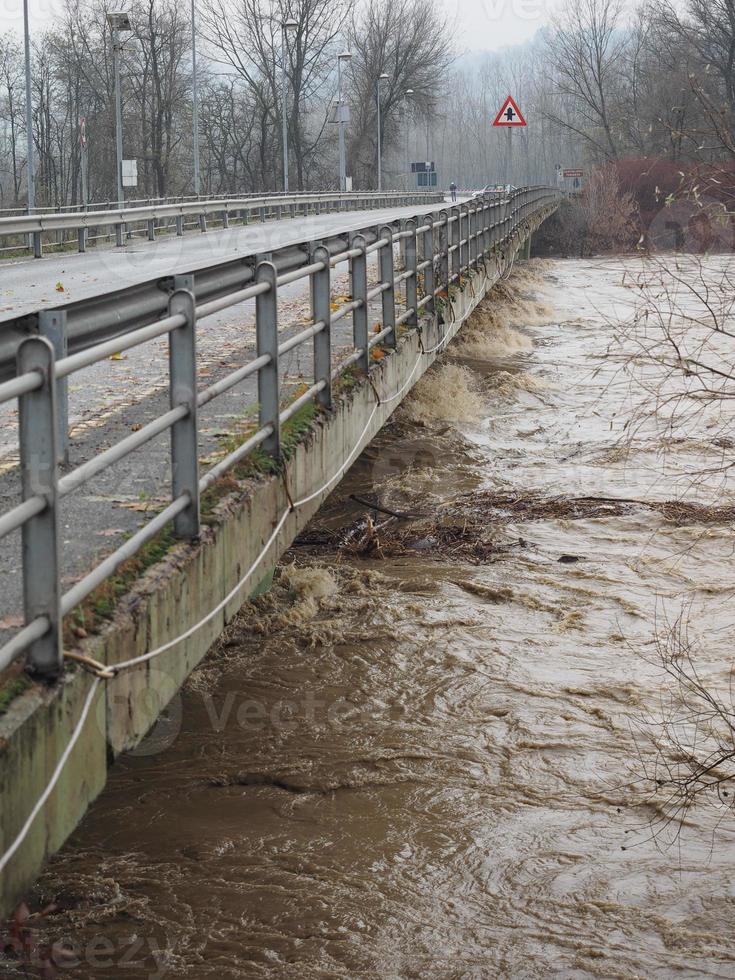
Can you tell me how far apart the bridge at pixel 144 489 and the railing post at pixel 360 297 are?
2 cm

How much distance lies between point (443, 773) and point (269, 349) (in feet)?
8.30

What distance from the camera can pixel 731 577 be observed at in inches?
432

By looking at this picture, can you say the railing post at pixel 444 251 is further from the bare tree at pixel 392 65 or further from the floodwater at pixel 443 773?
the bare tree at pixel 392 65

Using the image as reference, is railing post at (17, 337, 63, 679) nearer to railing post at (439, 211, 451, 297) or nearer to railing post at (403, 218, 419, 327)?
railing post at (403, 218, 419, 327)

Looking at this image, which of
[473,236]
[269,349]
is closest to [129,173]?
[473,236]

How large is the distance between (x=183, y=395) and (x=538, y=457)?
1144 cm

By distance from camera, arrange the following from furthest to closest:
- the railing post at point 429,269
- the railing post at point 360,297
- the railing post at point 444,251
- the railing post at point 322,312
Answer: the railing post at point 444,251
the railing post at point 429,269
the railing post at point 360,297
the railing post at point 322,312

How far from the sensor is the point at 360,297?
961 centimetres

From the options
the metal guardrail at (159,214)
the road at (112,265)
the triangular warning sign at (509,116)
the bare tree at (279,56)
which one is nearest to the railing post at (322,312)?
the road at (112,265)

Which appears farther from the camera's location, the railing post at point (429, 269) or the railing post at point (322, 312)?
the railing post at point (429, 269)

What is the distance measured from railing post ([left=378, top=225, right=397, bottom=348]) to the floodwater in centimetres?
180

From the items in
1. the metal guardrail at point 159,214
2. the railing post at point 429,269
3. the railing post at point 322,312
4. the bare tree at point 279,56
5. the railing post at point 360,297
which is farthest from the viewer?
the bare tree at point 279,56

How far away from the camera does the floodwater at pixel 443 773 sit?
233 inches

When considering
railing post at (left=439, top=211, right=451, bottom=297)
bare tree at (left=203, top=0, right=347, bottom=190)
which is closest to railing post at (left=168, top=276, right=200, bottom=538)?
railing post at (left=439, top=211, right=451, bottom=297)
